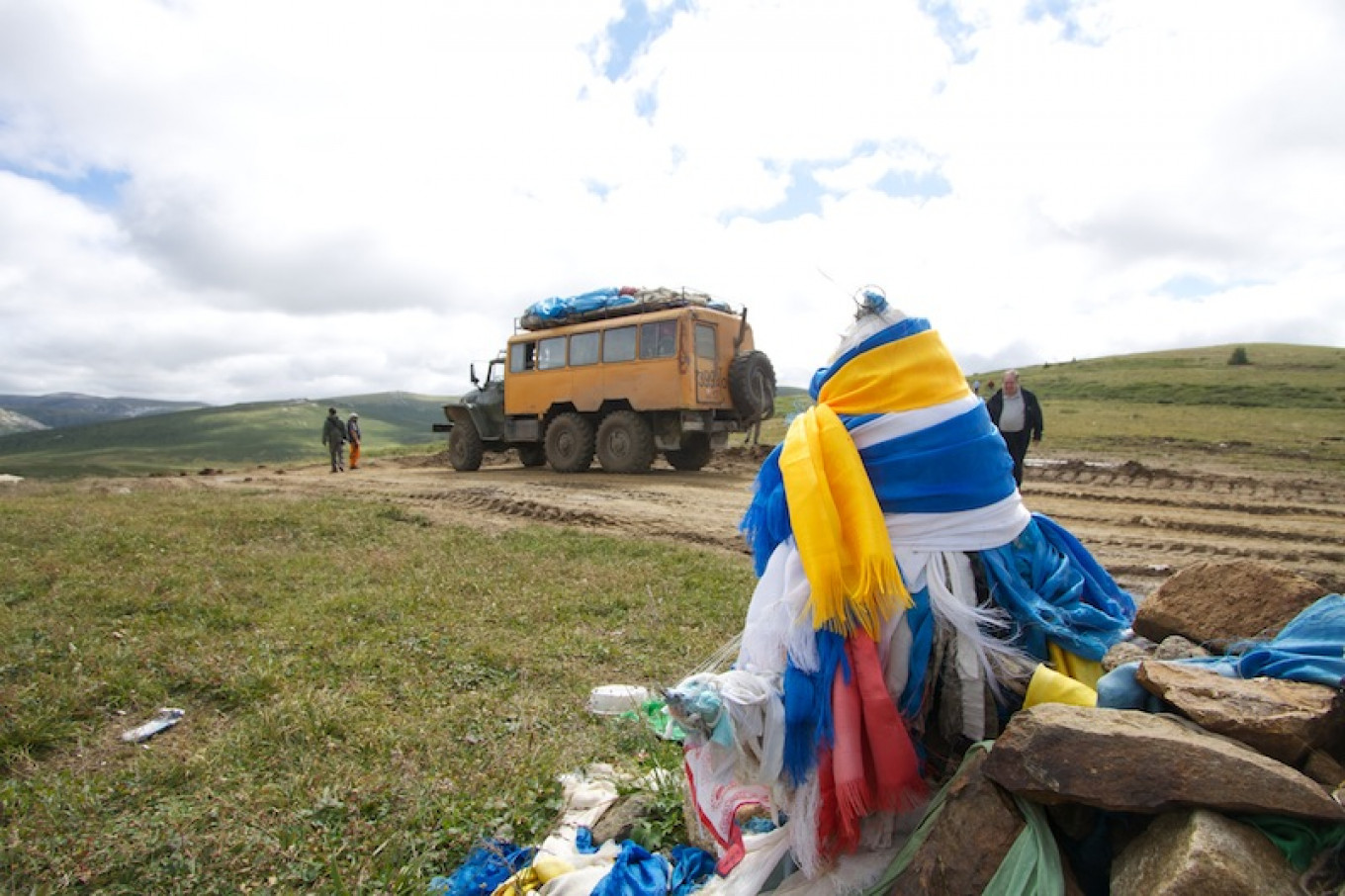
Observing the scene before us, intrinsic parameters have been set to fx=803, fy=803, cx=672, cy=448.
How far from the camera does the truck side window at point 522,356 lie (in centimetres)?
1552

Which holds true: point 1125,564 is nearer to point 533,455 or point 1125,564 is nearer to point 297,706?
point 297,706

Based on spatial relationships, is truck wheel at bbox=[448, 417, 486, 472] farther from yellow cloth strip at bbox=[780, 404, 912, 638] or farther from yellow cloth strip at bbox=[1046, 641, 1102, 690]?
yellow cloth strip at bbox=[1046, 641, 1102, 690]

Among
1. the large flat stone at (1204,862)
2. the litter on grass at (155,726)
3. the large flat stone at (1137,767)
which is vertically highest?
the large flat stone at (1137,767)

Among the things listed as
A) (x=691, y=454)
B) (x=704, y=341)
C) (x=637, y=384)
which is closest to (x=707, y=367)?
(x=704, y=341)

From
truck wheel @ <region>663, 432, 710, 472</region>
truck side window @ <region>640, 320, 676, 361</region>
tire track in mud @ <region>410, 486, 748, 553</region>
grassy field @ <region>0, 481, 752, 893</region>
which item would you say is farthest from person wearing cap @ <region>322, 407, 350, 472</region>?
grassy field @ <region>0, 481, 752, 893</region>

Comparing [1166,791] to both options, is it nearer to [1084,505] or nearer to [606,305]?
[1084,505]

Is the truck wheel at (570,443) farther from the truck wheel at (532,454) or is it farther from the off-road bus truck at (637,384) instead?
the truck wheel at (532,454)

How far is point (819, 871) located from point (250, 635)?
13.6ft

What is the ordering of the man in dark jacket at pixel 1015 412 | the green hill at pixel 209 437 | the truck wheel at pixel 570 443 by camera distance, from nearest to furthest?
the man in dark jacket at pixel 1015 412 → the truck wheel at pixel 570 443 → the green hill at pixel 209 437

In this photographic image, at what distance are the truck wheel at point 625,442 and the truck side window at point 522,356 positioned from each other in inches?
86.2

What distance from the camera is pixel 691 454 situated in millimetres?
14898

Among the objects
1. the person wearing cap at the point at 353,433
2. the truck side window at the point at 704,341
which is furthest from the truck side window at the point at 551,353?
the person wearing cap at the point at 353,433

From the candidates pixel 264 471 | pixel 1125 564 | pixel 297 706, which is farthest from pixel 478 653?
pixel 264 471

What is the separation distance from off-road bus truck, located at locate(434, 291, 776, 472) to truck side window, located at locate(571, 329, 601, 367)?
0.7 inches
